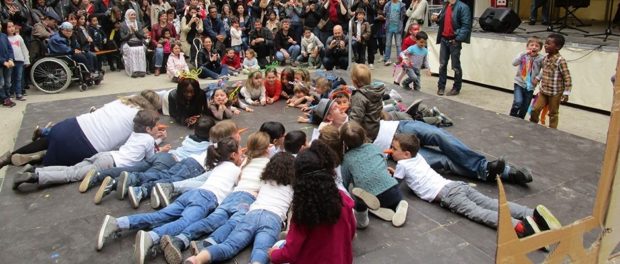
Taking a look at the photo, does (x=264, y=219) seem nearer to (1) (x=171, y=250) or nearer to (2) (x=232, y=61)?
(1) (x=171, y=250)

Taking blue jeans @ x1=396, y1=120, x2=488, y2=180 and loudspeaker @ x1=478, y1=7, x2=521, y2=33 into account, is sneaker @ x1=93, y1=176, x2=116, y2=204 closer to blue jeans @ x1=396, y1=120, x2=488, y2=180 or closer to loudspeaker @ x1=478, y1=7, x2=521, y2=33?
blue jeans @ x1=396, y1=120, x2=488, y2=180

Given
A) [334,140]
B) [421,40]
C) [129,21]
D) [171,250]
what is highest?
[129,21]

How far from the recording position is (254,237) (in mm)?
3174

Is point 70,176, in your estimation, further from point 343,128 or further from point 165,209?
point 343,128

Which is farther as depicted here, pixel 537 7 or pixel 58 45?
pixel 537 7

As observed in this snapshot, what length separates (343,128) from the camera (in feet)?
11.8

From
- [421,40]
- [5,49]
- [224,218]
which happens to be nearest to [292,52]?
[421,40]

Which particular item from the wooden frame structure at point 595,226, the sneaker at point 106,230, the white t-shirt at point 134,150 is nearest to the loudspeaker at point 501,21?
the white t-shirt at point 134,150

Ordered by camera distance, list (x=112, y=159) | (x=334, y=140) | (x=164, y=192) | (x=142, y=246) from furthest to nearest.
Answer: (x=112, y=159) < (x=164, y=192) < (x=334, y=140) < (x=142, y=246)

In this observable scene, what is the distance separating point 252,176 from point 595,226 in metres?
2.39

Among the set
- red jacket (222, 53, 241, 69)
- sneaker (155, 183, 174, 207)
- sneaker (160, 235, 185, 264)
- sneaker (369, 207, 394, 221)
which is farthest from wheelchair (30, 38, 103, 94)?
sneaker (369, 207, 394, 221)

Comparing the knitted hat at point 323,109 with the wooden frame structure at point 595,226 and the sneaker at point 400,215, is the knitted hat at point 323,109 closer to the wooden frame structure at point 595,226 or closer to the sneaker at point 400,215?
the sneaker at point 400,215

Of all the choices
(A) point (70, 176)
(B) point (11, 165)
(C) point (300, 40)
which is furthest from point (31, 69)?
(C) point (300, 40)

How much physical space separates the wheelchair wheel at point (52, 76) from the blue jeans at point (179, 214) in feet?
18.7
